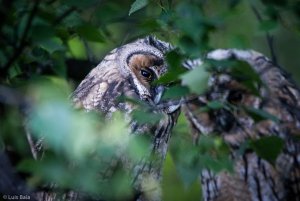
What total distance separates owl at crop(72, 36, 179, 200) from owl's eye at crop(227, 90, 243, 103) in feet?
1.97

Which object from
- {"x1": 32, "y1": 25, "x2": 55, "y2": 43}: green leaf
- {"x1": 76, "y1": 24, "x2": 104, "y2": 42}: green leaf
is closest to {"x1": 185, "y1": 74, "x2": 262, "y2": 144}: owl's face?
{"x1": 76, "y1": 24, "x2": 104, "y2": 42}: green leaf

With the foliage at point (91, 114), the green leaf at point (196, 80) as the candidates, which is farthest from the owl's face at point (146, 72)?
the green leaf at point (196, 80)

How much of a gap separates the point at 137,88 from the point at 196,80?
161 cm

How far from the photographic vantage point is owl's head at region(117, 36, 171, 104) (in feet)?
10.7

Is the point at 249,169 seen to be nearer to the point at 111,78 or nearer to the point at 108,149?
the point at 111,78

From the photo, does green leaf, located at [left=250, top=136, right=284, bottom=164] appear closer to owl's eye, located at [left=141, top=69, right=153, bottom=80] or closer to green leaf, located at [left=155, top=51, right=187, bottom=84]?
green leaf, located at [left=155, top=51, right=187, bottom=84]

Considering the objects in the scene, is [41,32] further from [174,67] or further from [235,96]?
[235,96]

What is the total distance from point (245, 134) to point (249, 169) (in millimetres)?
147

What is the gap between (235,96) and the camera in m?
2.62

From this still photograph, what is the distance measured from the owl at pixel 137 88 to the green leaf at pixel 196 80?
1435mm

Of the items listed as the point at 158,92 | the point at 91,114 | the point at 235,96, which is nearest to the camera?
the point at 91,114

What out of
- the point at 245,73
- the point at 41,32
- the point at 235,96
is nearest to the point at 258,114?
the point at 245,73

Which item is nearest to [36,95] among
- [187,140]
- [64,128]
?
[64,128]

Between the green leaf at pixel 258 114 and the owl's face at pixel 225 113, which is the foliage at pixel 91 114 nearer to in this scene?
the green leaf at pixel 258 114
